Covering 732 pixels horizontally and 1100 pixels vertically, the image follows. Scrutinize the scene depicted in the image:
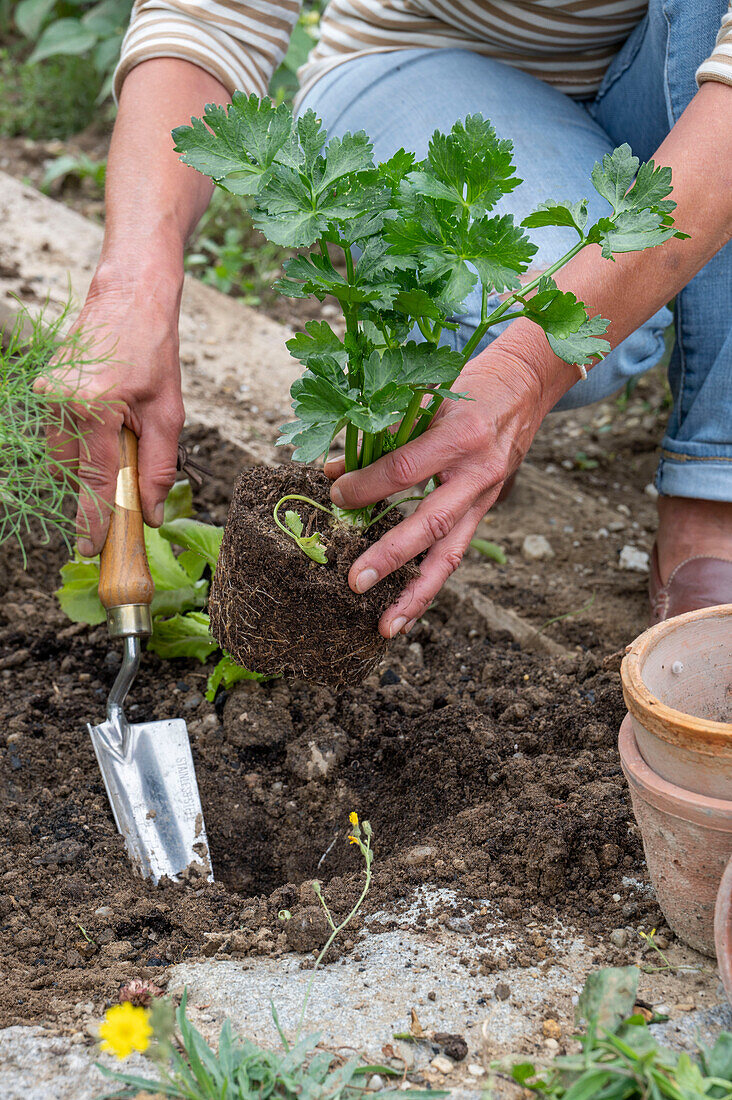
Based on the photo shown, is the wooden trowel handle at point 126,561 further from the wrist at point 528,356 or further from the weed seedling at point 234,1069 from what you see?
the weed seedling at point 234,1069

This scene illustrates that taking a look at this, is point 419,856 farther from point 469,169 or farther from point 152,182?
point 152,182

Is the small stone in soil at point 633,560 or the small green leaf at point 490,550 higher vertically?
the small green leaf at point 490,550

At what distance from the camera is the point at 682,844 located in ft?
4.06

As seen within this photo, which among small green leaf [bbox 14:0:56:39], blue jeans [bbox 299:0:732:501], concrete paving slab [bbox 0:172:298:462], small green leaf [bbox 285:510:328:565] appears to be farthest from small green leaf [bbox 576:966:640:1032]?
small green leaf [bbox 14:0:56:39]

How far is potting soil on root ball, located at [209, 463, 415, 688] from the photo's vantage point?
155cm

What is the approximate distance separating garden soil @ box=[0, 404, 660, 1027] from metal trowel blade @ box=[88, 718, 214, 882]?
4 cm

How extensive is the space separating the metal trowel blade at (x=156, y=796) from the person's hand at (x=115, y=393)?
374 millimetres

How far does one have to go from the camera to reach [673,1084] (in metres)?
0.96

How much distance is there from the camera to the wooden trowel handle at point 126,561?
1.74 meters

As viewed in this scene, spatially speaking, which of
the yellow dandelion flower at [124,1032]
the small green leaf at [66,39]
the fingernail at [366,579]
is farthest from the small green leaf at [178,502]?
the small green leaf at [66,39]

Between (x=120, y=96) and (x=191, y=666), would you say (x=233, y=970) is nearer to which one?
(x=191, y=666)

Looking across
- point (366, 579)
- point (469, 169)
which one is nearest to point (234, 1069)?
point (366, 579)

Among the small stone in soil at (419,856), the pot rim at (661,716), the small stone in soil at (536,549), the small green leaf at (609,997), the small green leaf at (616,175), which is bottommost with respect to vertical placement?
the small stone in soil at (536,549)

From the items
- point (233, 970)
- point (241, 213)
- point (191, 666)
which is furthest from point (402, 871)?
point (241, 213)
